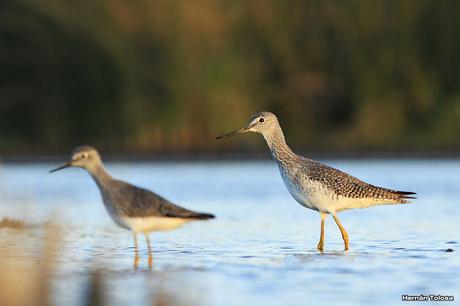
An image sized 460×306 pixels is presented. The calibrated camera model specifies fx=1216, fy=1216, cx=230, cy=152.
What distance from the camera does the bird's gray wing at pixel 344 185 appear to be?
1129 centimetres

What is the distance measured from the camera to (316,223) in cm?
1378

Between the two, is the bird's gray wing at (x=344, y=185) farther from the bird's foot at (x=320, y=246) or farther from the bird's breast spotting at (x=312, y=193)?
the bird's foot at (x=320, y=246)

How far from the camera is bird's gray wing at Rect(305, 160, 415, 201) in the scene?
1129cm

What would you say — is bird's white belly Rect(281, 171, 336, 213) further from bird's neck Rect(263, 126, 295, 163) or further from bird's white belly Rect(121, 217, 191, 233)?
bird's white belly Rect(121, 217, 191, 233)

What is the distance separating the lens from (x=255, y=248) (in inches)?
440

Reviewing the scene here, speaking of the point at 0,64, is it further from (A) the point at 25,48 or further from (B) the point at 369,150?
(B) the point at 369,150

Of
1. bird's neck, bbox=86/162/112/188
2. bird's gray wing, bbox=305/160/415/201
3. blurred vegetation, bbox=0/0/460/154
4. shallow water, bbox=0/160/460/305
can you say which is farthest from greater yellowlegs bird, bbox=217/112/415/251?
blurred vegetation, bbox=0/0/460/154

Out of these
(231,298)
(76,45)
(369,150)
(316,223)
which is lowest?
(231,298)

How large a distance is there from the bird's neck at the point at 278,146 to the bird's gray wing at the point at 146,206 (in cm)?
206

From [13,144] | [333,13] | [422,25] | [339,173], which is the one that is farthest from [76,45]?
[339,173]

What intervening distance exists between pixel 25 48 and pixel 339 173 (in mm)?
14518

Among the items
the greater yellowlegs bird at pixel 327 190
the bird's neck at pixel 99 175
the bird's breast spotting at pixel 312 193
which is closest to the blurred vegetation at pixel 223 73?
the greater yellowlegs bird at pixel 327 190

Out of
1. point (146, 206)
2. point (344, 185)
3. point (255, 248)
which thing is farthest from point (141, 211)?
point (344, 185)

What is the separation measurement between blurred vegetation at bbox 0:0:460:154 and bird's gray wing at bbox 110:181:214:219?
1361 centimetres
